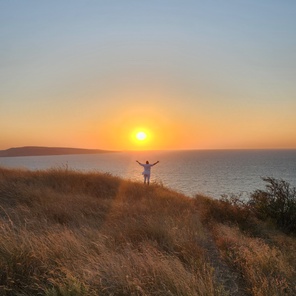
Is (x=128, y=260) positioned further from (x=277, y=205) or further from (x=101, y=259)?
(x=277, y=205)

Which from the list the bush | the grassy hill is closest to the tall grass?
the grassy hill

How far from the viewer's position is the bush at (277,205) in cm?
1220

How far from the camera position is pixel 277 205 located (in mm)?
13062

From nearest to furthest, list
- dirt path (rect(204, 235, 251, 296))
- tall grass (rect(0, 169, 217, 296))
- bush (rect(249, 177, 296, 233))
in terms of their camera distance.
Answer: tall grass (rect(0, 169, 217, 296)) < dirt path (rect(204, 235, 251, 296)) < bush (rect(249, 177, 296, 233))

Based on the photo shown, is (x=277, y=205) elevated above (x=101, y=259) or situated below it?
below

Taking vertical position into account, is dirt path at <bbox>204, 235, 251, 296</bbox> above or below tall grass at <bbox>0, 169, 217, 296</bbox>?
below

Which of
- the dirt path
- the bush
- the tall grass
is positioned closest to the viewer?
the tall grass

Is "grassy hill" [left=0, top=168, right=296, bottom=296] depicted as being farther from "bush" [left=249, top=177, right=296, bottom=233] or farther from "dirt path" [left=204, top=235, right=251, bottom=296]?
"bush" [left=249, top=177, right=296, bottom=233]

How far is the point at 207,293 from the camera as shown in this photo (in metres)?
3.61

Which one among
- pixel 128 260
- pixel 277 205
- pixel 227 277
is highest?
pixel 128 260

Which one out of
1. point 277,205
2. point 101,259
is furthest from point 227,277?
point 277,205

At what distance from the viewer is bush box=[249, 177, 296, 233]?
12203mm

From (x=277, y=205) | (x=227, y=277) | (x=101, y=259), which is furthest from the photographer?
(x=277, y=205)

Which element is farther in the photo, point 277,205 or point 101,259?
point 277,205
